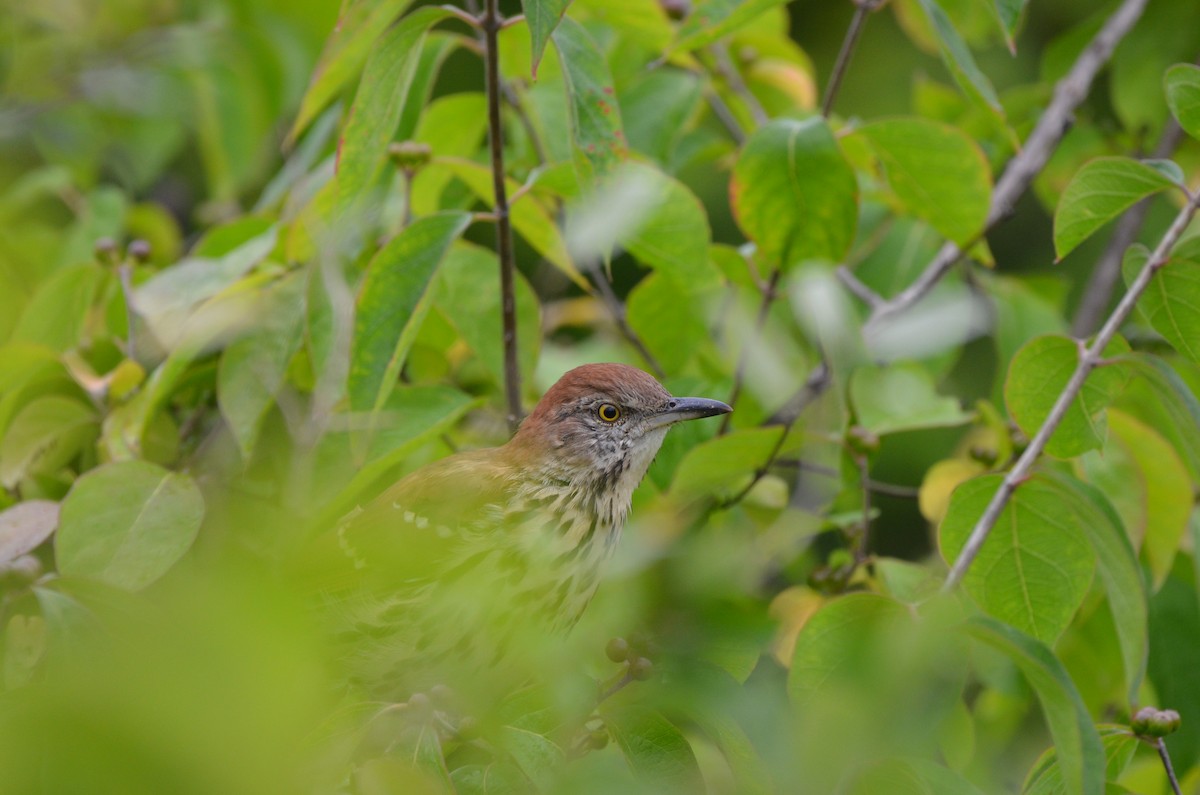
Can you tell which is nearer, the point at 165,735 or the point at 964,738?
the point at 165,735

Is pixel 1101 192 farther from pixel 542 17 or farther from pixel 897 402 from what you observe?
pixel 542 17

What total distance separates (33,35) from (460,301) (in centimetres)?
365

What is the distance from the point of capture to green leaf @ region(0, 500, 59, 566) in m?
2.21

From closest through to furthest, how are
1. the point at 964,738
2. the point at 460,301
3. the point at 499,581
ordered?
the point at 499,581, the point at 964,738, the point at 460,301

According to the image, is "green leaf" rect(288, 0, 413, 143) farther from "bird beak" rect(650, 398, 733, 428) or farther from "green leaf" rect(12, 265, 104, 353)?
"bird beak" rect(650, 398, 733, 428)

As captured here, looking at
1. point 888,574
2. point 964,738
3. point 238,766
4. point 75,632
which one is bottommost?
point 964,738

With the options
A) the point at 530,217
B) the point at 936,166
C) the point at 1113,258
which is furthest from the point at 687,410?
the point at 1113,258

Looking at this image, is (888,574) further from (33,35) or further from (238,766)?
(33,35)

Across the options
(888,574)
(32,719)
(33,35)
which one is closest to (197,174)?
(33,35)

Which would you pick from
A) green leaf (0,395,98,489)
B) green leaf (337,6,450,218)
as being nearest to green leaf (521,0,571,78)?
green leaf (337,6,450,218)

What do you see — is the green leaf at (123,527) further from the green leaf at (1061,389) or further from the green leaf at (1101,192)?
the green leaf at (1101,192)

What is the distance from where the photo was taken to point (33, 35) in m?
5.12

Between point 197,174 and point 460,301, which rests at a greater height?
point 460,301

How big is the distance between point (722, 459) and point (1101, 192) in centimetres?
86
